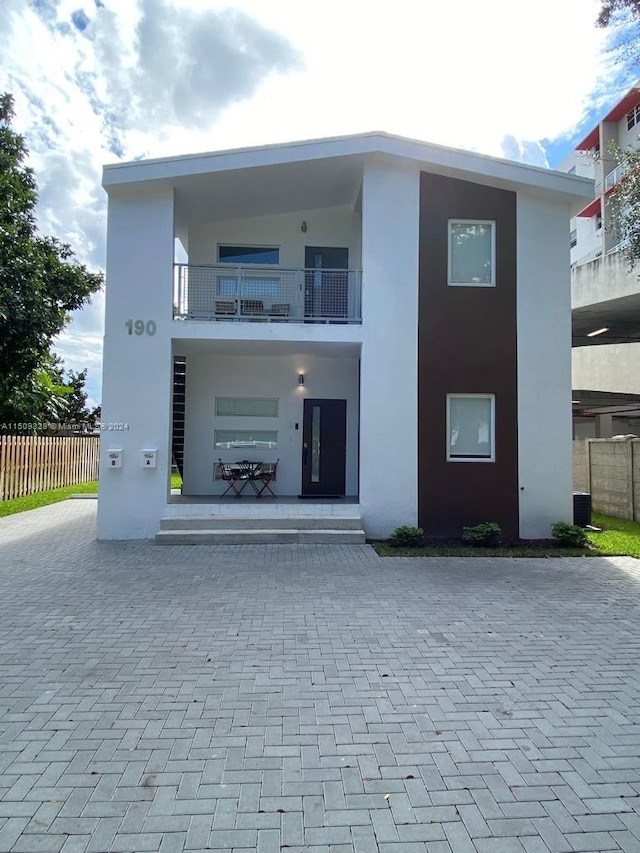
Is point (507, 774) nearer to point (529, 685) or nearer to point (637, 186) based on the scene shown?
point (529, 685)

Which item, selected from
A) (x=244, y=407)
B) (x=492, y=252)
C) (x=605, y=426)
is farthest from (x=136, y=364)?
(x=605, y=426)

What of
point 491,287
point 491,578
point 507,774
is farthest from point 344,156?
point 507,774

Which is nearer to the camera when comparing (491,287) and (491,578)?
(491,578)

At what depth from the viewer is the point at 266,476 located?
11570 mm

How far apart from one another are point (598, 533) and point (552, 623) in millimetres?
6148

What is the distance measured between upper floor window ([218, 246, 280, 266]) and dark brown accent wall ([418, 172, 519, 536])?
12.5 feet

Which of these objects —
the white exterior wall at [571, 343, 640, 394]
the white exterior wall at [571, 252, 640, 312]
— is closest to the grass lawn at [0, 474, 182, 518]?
the white exterior wall at [571, 252, 640, 312]

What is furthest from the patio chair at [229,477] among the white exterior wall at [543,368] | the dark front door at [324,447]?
the white exterior wall at [543,368]

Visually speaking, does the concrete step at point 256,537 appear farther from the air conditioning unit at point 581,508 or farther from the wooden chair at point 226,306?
the air conditioning unit at point 581,508

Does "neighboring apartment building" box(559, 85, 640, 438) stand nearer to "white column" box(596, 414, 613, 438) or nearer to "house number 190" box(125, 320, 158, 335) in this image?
"white column" box(596, 414, 613, 438)

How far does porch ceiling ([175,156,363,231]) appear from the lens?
Answer: 9.67 meters

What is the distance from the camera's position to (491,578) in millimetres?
7105

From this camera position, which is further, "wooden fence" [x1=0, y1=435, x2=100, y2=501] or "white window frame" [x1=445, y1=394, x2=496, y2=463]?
"wooden fence" [x1=0, y1=435, x2=100, y2=501]

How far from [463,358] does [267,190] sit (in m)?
5.28
